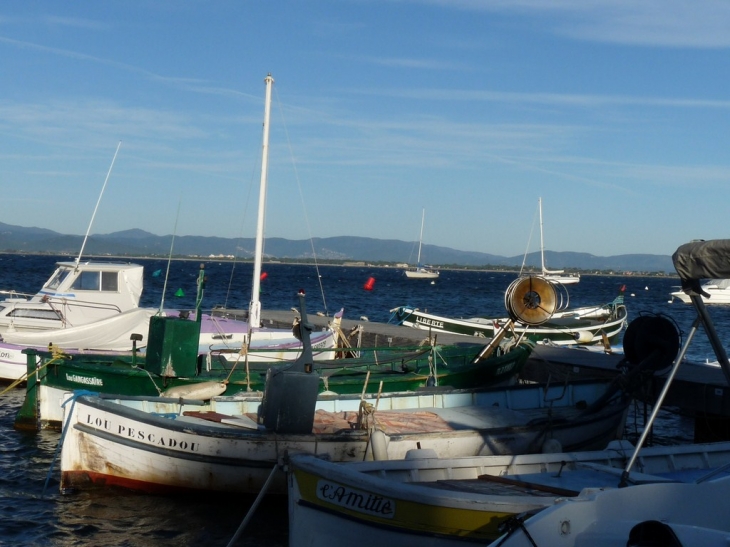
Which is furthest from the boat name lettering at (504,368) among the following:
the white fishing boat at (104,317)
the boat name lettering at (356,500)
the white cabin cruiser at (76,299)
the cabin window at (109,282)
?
the cabin window at (109,282)

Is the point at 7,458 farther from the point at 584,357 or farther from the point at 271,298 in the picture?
the point at 271,298

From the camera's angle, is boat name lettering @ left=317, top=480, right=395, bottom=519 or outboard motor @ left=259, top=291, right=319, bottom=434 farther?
outboard motor @ left=259, top=291, right=319, bottom=434

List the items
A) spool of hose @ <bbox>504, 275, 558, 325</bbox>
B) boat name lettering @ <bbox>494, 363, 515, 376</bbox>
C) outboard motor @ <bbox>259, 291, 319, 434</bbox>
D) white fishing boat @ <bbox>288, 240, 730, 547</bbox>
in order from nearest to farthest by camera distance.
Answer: white fishing boat @ <bbox>288, 240, 730, 547</bbox>
outboard motor @ <bbox>259, 291, 319, 434</bbox>
spool of hose @ <bbox>504, 275, 558, 325</bbox>
boat name lettering @ <bbox>494, 363, 515, 376</bbox>

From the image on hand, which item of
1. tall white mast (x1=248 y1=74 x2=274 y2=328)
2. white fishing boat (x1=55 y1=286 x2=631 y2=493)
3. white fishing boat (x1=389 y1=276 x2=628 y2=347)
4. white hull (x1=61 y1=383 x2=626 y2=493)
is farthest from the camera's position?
white fishing boat (x1=389 y1=276 x2=628 y2=347)

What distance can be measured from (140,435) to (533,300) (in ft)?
27.4

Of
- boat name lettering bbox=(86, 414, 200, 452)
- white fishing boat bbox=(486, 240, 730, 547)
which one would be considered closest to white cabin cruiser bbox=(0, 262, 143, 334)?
boat name lettering bbox=(86, 414, 200, 452)

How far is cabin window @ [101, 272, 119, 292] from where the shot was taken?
23.8 m

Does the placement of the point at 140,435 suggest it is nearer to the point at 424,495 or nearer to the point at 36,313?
the point at 424,495

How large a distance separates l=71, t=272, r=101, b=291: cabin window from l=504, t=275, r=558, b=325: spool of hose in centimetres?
1195

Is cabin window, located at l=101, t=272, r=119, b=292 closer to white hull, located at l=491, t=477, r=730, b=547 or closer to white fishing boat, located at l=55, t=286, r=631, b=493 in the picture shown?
white fishing boat, located at l=55, t=286, r=631, b=493

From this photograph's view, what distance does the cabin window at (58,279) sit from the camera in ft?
77.4

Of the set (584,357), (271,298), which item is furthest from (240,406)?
(271,298)

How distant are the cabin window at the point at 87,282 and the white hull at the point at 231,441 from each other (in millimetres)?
11251

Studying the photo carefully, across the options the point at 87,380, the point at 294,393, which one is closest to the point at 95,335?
the point at 87,380
